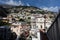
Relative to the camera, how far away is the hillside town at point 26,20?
1955 centimetres

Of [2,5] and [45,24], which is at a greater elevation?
[2,5]

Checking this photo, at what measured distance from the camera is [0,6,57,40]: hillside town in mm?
19547

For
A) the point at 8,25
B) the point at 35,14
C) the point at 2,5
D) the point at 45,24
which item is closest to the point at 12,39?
the point at 8,25

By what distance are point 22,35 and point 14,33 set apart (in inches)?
49.1

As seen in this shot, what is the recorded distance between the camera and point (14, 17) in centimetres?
2253

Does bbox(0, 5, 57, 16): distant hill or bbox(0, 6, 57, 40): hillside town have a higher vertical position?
bbox(0, 5, 57, 16): distant hill

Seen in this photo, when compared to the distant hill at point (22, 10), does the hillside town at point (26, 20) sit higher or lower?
lower

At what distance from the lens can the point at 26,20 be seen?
73.0ft

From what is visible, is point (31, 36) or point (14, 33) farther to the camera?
point (14, 33)

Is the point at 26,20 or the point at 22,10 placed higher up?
the point at 22,10

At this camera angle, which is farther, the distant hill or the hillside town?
the distant hill

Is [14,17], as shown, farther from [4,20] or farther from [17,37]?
[17,37]

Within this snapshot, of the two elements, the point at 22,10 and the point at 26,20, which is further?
the point at 22,10

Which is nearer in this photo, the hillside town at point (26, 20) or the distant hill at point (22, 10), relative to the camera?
the hillside town at point (26, 20)
